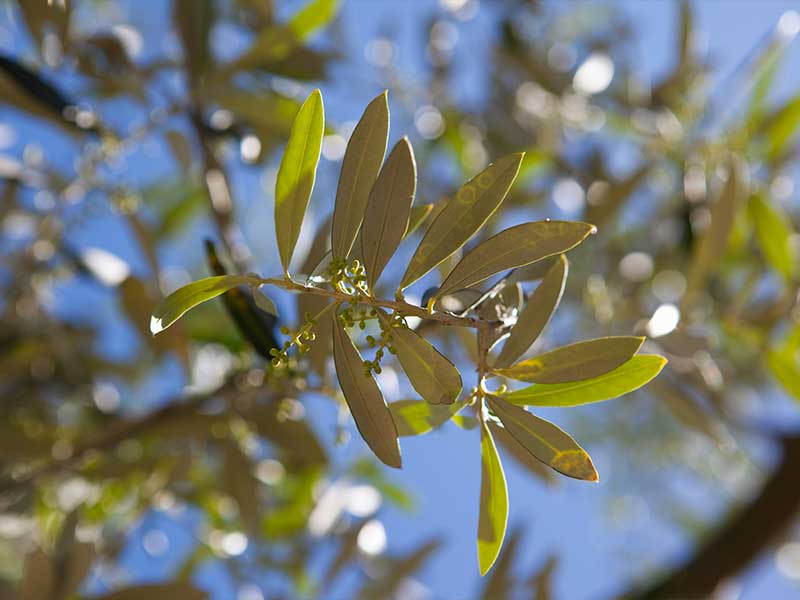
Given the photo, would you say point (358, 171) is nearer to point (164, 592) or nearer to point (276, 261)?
point (164, 592)

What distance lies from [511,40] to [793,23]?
1.48ft

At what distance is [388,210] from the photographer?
1.15 feet

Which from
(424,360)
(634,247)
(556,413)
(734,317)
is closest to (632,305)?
(734,317)

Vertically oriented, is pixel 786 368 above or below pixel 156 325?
below

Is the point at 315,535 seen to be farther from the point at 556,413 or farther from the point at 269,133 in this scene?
the point at 556,413

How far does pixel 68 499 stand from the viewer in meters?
1.16

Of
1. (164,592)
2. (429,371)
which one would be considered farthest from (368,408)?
(164,592)

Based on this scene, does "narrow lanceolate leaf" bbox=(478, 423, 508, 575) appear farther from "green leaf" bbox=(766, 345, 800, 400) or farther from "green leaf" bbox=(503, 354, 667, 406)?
"green leaf" bbox=(766, 345, 800, 400)

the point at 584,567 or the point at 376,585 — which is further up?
the point at 376,585

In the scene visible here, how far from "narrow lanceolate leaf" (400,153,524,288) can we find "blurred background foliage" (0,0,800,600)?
0.11 m

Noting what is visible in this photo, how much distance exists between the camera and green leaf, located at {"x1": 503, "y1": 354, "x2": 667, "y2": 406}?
0.36 metres

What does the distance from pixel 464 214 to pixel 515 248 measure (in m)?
0.03

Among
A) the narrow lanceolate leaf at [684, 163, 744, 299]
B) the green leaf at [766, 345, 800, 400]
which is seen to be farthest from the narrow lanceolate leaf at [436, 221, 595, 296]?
the green leaf at [766, 345, 800, 400]

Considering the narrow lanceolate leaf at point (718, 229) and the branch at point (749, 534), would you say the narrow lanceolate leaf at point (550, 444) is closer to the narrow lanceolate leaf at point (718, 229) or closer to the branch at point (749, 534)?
the narrow lanceolate leaf at point (718, 229)
